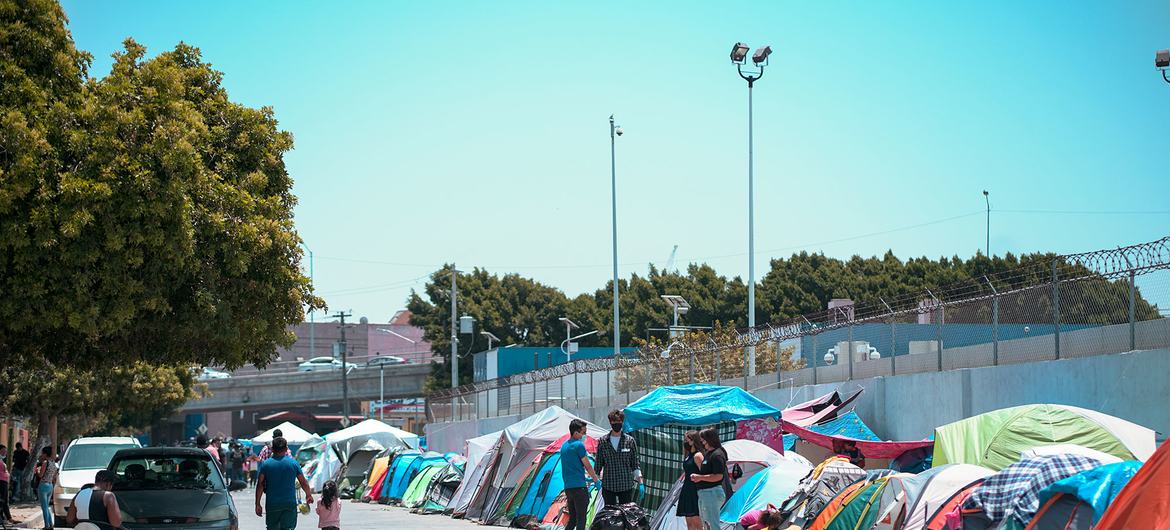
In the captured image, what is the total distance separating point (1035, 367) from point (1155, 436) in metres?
2.97

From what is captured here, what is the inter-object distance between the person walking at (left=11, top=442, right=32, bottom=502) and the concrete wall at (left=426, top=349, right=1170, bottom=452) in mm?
16541

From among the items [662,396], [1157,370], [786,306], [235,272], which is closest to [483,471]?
[662,396]

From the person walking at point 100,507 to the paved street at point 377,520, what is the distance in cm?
925

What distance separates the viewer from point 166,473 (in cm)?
1584

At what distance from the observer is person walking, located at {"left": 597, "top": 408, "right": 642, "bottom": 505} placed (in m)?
15.8

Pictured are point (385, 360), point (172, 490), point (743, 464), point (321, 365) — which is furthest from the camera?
point (385, 360)

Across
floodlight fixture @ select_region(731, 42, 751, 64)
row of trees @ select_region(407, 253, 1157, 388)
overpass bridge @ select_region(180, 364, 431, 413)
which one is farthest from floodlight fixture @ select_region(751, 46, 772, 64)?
overpass bridge @ select_region(180, 364, 431, 413)

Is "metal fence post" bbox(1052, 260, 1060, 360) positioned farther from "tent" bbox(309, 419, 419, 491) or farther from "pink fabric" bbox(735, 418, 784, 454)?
"tent" bbox(309, 419, 419, 491)

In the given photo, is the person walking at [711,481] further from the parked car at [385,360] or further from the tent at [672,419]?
the parked car at [385,360]

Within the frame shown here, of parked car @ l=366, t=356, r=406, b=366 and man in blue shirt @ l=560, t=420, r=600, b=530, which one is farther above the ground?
man in blue shirt @ l=560, t=420, r=600, b=530

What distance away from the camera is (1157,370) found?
48.6ft

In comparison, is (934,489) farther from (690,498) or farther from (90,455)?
(90,455)

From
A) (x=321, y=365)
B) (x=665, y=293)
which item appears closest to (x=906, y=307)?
(x=665, y=293)

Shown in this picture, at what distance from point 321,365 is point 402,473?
5450cm
